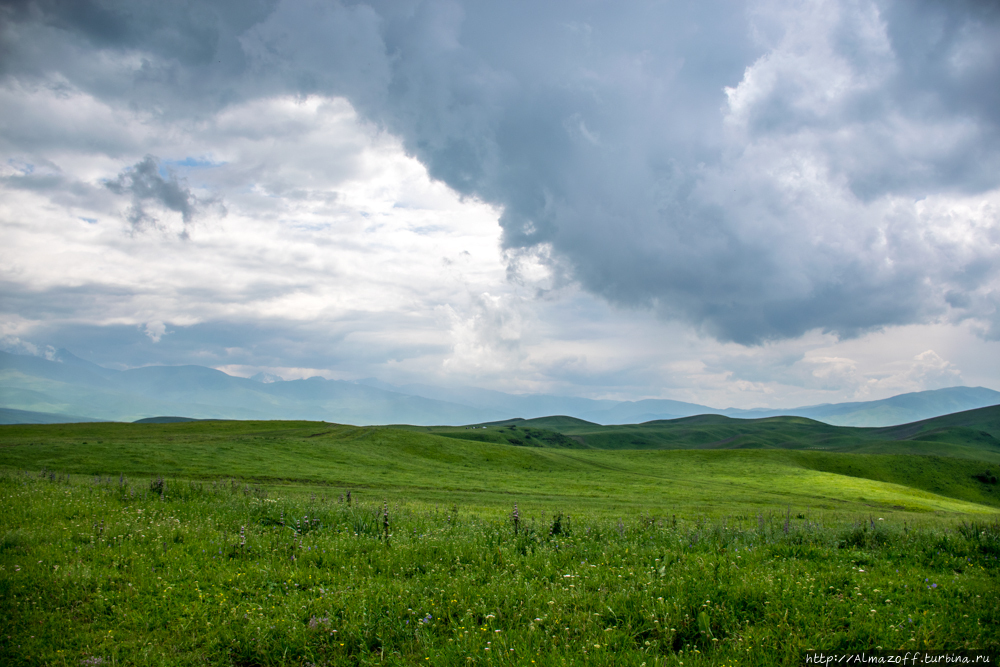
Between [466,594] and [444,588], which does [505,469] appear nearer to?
[444,588]

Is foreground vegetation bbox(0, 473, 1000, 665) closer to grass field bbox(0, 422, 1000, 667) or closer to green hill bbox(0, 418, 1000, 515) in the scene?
grass field bbox(0, 422, 1000, 667)

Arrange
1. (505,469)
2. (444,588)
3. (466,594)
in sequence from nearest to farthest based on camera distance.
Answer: (466,594)
(444,588)
(505,469)

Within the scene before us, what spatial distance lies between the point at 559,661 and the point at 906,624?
220 inches

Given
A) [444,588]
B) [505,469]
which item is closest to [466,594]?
[444,588]

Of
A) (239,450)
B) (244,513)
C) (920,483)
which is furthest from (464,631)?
(920,483)

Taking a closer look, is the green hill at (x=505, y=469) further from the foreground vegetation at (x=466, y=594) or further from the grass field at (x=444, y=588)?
the foreground vegetation at (x=466, y=594)

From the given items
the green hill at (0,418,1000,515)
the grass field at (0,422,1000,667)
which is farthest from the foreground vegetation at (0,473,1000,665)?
the green hill at (0,418,1000,515)

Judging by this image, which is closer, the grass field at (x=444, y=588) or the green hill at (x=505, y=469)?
the grass field at (x=444, y=588)

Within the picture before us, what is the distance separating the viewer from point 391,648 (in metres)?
7.63

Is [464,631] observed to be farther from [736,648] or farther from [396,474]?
[396,474]

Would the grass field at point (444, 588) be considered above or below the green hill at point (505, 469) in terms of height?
above

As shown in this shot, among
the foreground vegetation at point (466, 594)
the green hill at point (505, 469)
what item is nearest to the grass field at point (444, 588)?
the foreground vegetation at point (466, 594)

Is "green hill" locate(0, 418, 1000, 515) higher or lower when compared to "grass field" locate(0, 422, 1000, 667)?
lower

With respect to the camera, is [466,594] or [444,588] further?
[444,588]
